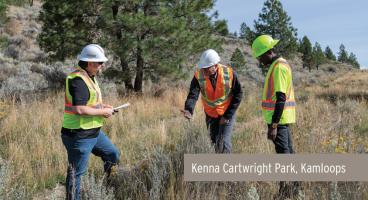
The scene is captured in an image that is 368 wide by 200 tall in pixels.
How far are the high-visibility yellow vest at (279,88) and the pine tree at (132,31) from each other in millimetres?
6867

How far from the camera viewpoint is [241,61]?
37094 millimetres

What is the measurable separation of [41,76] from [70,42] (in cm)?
427

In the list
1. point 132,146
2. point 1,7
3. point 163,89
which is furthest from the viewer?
point 1,7

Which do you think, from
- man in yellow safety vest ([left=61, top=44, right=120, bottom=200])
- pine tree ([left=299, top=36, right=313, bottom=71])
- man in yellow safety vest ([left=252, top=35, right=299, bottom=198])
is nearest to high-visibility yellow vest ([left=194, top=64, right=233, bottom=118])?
man in yellow safety vest ([left=252, top=35, right=299, bottom=198])

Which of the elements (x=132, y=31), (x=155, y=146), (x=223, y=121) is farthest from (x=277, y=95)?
(x=132, y=31)

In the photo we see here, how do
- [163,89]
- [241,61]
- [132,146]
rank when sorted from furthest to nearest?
[241,61] < [163,89] < [132,146]

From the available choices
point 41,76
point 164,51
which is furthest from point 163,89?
point 41,76

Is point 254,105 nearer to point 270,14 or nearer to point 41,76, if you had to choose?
point 41,76

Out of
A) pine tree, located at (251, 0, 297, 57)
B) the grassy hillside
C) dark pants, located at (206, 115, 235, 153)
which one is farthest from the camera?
pine tree, located at (251, 0, 297, 57)

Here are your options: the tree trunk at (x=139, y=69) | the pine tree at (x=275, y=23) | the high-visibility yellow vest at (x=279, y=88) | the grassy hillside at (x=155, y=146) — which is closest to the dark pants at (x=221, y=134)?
the grassy hillside at (x=155, y=146)

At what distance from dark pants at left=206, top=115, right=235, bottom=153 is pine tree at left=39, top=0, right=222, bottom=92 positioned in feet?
20.6

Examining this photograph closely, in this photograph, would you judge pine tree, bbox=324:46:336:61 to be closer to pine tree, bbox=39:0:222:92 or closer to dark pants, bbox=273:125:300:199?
pine tree, bbox=39:0:222:92

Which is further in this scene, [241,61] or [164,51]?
[241,61]

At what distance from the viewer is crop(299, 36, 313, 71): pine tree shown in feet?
216
